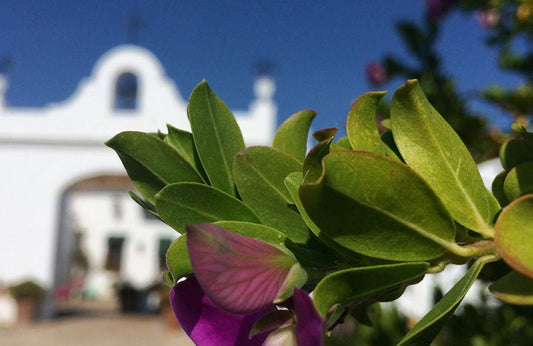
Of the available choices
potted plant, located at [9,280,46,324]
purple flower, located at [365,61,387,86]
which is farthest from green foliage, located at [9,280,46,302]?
purple flower, located at [365,61,387,86]

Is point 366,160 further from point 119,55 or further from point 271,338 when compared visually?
point 119,55

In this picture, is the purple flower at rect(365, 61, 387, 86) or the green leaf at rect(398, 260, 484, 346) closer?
the green leaf at rect(398, 260, 484, 346)

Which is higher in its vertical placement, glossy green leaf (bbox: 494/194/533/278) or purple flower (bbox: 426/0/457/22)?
purple flower (bbox: 426/0/457/22)

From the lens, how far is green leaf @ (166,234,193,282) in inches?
11.0

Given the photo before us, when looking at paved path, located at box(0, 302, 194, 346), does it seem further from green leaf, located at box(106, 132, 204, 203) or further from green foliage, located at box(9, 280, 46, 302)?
green leaf, located at box(106, 132, 204, 203)

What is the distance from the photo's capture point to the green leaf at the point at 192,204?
28cm

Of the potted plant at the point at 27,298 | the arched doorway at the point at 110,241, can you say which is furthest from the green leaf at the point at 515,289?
the arched doorway at the point at 110,241

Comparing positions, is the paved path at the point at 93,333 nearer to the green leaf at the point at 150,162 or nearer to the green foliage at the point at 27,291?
the green foliage at the point at 27,291

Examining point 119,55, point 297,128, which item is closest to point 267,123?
point 119,55

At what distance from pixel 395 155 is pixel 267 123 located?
8.76m

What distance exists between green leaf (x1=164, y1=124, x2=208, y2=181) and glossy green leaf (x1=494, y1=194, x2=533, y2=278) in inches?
7.2

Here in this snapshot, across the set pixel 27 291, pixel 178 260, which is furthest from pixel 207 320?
pixel 27 291

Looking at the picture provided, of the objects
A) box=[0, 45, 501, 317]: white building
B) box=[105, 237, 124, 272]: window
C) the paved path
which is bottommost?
box=[105, 237, 124, 272]: window

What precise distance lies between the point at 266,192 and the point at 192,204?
0.04 meters
